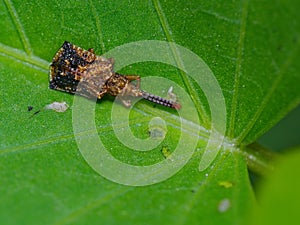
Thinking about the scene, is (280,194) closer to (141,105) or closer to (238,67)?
(238,67)

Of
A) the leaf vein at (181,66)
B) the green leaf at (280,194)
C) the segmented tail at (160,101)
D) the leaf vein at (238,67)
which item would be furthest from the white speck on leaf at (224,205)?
the green leaf at (280,194)

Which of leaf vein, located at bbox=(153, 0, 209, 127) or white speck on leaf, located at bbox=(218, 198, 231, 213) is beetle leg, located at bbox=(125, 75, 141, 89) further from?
white speck on leaf, located at bbox=(218, 198, 231, 213)

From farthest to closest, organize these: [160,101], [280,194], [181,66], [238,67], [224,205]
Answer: [160,101] → [181,66] → [238,67] → [224,205] → [280,194]

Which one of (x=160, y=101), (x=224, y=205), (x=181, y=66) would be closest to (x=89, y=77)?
(x=160, y=101)

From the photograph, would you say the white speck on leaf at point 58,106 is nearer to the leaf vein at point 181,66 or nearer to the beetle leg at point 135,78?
the beetle leg at point 135,78

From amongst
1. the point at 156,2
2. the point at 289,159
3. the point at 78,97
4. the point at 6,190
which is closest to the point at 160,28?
the point at 156,2

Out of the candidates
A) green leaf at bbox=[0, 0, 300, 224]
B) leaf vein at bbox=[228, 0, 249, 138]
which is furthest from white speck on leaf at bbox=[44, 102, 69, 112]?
leaf vein at bbox=[228, 0, 249, 138]
